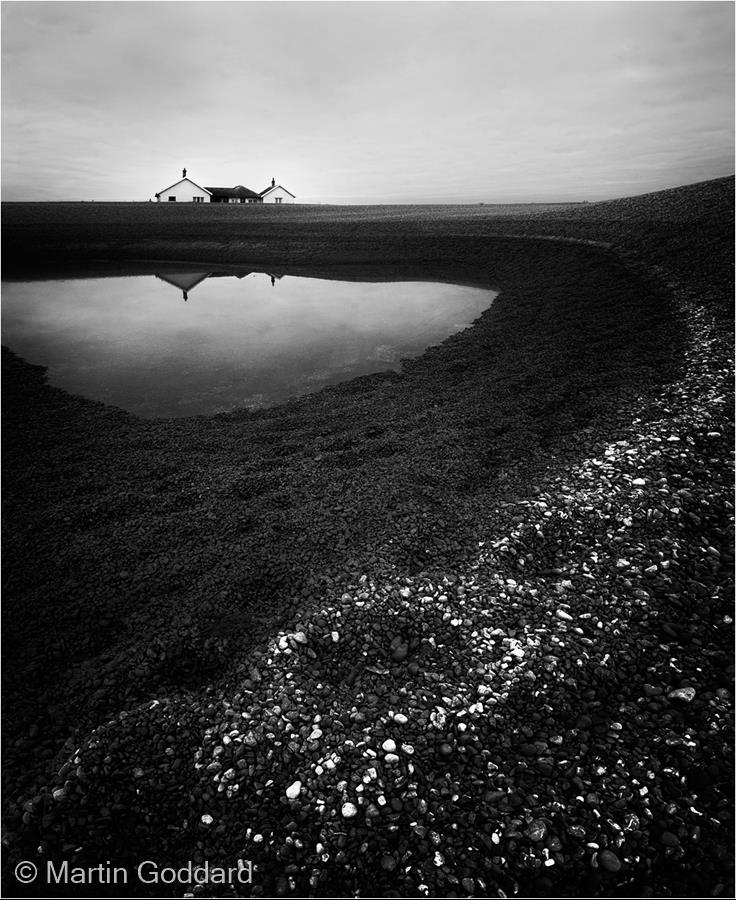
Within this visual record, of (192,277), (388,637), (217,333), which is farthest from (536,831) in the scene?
(192,277)

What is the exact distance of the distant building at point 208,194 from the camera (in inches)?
4313

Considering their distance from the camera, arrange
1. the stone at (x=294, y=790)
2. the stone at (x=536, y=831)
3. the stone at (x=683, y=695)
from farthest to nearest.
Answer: the stone at (x=683, y=695), the stone at (x=294, y=790), the stone at (x=536, y=831)

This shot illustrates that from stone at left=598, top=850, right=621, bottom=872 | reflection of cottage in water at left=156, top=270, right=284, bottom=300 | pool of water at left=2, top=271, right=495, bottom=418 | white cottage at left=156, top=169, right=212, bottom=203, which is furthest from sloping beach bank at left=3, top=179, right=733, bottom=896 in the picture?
white cottage at left=156, top=169, right=212, bottom=203

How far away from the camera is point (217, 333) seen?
23969 millimetres

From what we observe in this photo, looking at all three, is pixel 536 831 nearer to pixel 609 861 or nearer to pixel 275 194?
pixel 609 861

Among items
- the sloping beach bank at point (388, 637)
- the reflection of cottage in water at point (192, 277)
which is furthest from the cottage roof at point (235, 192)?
the sloping beach bank at point (388, 637)

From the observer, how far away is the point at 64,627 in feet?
25.9

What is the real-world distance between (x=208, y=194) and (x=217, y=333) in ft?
349

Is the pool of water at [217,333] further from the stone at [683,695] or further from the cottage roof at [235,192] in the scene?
the cottage roof at [235,192]

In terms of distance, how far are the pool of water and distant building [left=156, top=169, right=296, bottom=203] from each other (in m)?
87.2

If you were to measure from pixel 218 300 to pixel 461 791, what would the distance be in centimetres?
3110

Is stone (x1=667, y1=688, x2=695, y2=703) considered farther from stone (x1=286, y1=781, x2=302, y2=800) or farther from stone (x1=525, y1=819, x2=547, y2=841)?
stone (x1=286, y1=781, x2=302, y2=800)

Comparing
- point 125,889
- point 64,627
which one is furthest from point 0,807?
point 64,627

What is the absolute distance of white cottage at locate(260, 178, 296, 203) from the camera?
121 m
